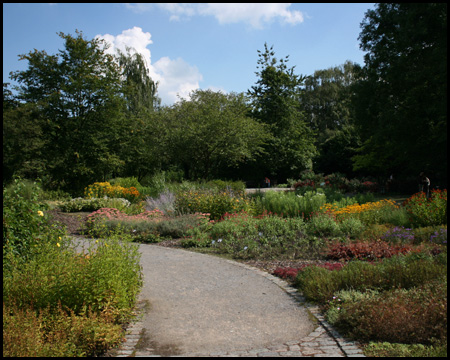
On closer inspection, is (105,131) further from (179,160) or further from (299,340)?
(299,340)

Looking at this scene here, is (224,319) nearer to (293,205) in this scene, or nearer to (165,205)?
(293,205)

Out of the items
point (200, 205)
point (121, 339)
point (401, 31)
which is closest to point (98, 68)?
point (200, 205)

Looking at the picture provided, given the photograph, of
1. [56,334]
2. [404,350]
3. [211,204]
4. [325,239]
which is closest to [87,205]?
[211,204]

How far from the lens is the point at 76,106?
63.8 feet

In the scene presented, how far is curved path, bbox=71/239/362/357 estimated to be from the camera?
337cm

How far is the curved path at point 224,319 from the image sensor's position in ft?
11.1

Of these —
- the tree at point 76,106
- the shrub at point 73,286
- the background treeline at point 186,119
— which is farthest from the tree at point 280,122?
the shrub at point 73,286

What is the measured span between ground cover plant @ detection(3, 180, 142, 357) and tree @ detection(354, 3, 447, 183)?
1336 cm

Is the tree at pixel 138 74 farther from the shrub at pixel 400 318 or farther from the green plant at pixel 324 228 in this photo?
the shrub at pixel 400 318

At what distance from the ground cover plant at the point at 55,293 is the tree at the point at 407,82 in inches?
526

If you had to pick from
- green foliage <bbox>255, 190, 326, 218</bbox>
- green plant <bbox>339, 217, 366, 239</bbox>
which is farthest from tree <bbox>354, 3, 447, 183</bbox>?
green plant <bbox>339, 217, 366, 239</bbox>

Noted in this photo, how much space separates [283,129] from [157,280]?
2373 cm

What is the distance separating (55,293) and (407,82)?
16.5m

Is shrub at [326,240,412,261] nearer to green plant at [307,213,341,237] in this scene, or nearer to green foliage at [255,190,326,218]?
green plant at [307,213,341,237]
